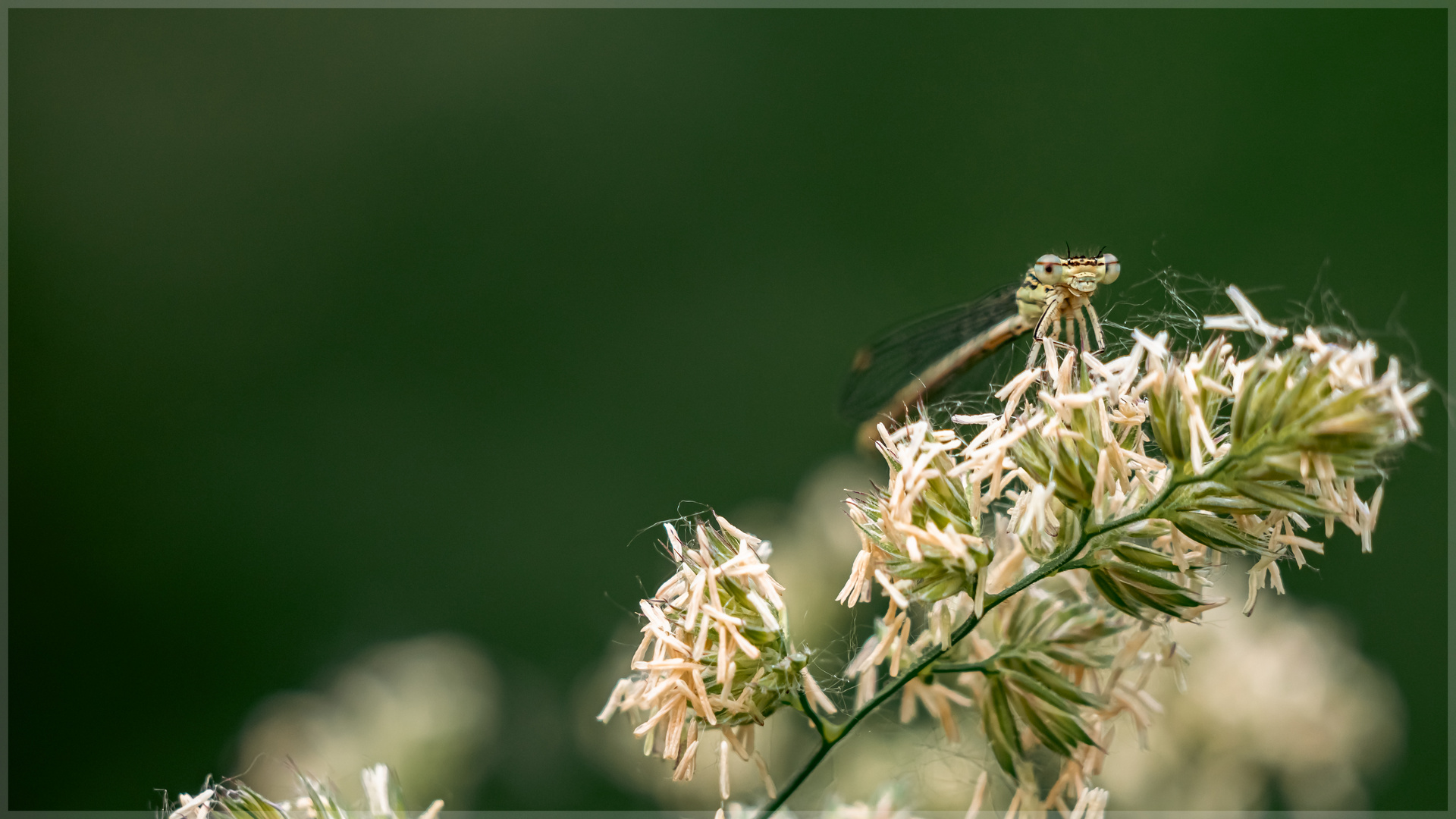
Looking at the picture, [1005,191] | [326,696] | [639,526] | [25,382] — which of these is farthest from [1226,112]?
[25,382]

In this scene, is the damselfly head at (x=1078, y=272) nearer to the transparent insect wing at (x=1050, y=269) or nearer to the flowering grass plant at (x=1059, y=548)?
the transparent insect wing at (x=1050, y=269)

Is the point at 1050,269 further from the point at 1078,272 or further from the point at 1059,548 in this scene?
A: the point at 1059,548

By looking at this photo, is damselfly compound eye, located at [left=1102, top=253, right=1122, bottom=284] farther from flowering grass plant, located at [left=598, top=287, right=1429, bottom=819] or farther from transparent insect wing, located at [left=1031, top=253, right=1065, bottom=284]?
flowering grass plant, located at [left=598, top=287, right=1429, bottom=819]

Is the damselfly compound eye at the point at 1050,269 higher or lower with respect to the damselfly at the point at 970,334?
higher

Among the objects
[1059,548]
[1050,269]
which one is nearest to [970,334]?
[1050,269]

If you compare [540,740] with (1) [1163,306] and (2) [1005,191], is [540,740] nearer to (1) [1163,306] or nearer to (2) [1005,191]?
(1) [1163,306]

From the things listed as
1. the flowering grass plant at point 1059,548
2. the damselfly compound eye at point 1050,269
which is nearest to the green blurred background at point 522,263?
the damselfly compound eye at point 1050,269

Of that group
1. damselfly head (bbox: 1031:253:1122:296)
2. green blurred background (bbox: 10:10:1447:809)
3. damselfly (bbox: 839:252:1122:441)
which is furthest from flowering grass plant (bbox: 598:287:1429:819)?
green blurred background (bbox: 10:10:1447:809)

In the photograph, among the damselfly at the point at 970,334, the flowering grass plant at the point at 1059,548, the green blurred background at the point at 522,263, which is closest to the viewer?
the flowering grass plant at the point at 1059,548

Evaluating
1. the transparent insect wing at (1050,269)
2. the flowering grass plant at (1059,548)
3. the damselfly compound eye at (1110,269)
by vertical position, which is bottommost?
the flowering grass plant at (1059,548)
